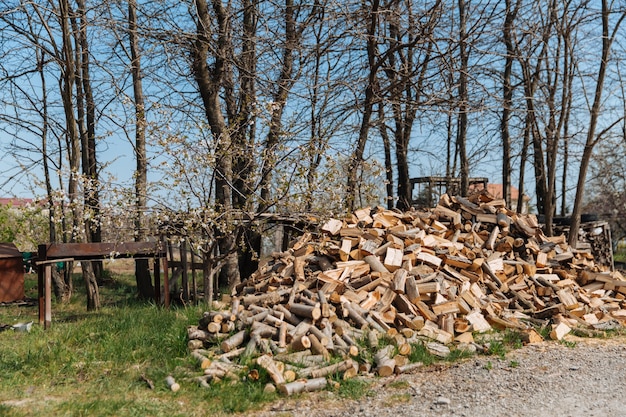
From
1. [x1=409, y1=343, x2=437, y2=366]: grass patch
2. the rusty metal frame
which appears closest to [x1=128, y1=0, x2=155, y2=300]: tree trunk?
the rusty metal frame

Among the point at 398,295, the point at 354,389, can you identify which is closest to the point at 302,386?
the point at 354,389

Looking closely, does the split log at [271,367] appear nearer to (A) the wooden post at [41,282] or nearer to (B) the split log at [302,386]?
(B) the split log at [302,386]

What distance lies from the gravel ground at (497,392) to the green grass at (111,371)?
0.66 metres

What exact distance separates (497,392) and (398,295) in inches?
85.5

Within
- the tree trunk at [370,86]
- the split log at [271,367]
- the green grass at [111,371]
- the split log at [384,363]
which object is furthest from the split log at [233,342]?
the tree trunk at [370,86]

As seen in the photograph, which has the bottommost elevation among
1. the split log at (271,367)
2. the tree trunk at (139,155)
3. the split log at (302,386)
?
the split log at (302,386)

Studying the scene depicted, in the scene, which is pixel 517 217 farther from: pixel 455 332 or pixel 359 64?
pixel 359 64

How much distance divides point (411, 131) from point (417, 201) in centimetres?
272

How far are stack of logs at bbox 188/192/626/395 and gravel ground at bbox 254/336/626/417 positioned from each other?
0.97 feet

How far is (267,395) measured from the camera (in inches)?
194

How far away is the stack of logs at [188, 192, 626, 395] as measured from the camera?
5.79 m

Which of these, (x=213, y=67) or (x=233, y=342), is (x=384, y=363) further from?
(x=213, y=67)

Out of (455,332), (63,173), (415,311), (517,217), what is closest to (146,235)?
(63,173)

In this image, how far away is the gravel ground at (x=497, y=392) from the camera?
4715mm
